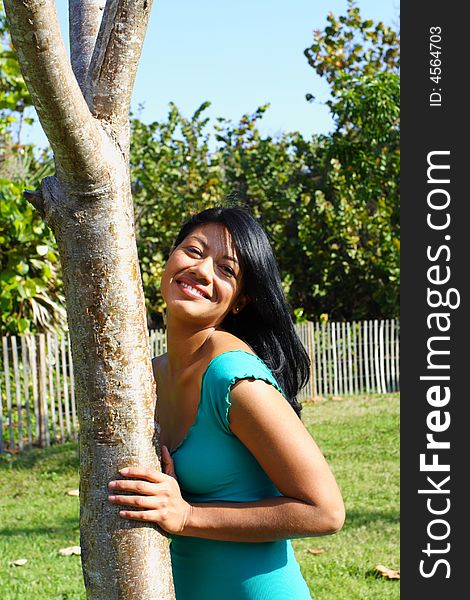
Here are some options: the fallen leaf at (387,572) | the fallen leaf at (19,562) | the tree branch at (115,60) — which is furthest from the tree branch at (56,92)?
the fallen leaf at (19,562)

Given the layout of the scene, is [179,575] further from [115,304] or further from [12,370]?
[12,370]

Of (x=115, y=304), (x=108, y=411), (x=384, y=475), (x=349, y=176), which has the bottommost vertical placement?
(x=384, y=475)

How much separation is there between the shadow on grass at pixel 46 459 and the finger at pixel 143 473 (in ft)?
20.9

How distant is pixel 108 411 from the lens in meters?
1.87

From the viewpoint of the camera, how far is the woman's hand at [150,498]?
185cm

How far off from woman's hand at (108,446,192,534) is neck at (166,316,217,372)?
43 cm

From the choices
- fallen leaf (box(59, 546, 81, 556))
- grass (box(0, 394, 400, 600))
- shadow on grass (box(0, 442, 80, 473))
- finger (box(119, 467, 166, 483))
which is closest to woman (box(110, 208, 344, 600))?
finger (box(119, 467, 166, 483))

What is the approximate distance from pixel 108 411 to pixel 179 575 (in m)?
0.61

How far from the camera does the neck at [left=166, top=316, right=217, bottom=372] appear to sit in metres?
2.27

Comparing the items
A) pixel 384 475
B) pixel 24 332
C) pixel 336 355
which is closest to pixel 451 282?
pixel 384 475

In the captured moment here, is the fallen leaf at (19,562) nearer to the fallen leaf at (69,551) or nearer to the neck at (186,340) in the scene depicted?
the fallen leaf at (69,551)

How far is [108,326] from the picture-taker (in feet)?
6.10

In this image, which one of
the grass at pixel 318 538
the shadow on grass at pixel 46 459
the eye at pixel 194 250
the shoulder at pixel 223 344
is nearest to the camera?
the shoulder at pixel 223 344

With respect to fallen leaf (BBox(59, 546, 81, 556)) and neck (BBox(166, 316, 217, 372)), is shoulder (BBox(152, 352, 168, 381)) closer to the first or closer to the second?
neck (BBox(166, 316, 217, 372))
